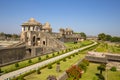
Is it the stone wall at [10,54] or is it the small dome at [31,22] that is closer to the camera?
the stone wall at [10,54]

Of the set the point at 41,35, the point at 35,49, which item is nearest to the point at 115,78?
the point at 35,49

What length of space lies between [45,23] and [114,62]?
1549 inches

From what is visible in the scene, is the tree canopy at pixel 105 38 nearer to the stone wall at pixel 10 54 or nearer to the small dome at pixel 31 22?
the small dome at pixel 31 22

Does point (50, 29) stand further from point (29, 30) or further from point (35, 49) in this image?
point (35, 49)

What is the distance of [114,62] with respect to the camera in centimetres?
2673

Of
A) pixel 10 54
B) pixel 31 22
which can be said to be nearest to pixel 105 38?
pixel 31 22

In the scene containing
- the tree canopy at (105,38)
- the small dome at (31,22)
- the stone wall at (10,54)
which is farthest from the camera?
the tree canopy at (105,38)

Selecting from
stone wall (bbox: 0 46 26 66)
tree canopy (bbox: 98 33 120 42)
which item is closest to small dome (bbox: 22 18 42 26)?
stone wall (bbox: 0 46 26 66)

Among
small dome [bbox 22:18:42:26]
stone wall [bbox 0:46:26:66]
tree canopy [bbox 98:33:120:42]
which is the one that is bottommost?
stone wall [bbox 0:46:26:66]

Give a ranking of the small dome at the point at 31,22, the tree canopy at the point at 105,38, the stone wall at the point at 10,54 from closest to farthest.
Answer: the stone wall at the point at 10,54 → the small dome at the point at 31,22 → the tree canopy at the point at 105,38

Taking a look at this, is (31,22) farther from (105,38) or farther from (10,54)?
(105,38)

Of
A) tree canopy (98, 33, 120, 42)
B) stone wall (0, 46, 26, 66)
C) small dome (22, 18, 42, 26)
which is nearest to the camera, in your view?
stone wall (0, 46, 26, 66)

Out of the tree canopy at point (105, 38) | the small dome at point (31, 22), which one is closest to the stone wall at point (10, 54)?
the small dome at point (31, 22)

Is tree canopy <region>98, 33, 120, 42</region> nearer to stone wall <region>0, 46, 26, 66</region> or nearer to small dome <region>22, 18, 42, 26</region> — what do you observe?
small dome <region>22, 18, 42, 26</region>
